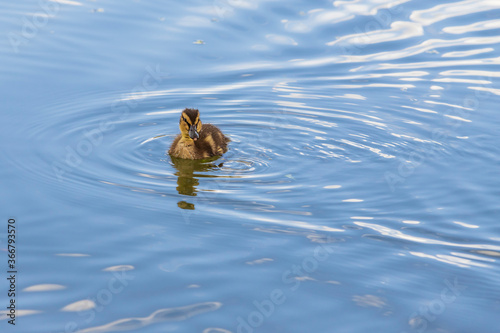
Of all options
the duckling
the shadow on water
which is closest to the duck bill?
the duckling

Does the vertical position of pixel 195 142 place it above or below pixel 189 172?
above

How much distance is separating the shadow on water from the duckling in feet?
0.27

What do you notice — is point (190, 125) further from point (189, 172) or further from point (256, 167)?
point (256, 167)

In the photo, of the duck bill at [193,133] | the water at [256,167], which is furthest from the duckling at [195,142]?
the water at [256,167]

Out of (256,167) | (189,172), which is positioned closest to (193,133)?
(189,172)

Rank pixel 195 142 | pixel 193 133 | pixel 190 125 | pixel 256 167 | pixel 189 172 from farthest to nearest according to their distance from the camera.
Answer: pixel 195 142 < pixel 190 125 < pixel 193 133 < pixel 189 172 < pixel 256 167

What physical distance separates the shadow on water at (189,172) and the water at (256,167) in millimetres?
49

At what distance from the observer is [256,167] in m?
9.42

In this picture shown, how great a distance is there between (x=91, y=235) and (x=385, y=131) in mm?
4749

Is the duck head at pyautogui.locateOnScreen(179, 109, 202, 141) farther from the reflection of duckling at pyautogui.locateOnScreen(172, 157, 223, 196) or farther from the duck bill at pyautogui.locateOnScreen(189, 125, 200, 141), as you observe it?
the reflection of duckling at pyautogui.locateOnScreen(172, 157, 223, 196)

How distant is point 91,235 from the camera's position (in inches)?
292

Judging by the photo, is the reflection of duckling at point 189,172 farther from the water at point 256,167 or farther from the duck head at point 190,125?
the duck head at point 190,125

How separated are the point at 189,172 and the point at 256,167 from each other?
2.90 ft

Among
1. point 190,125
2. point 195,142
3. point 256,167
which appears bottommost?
point 256,167
